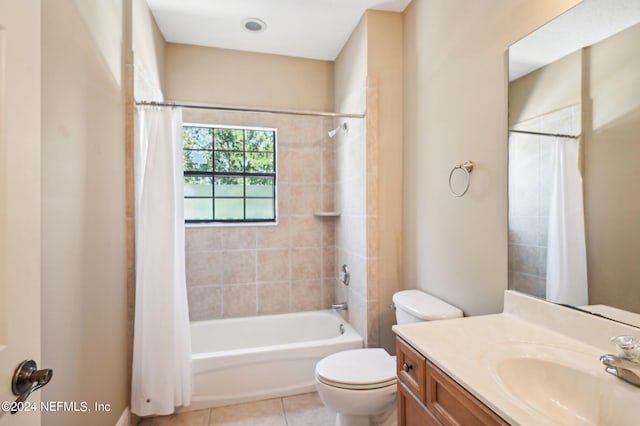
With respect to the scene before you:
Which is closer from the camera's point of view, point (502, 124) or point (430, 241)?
point (502, 124)

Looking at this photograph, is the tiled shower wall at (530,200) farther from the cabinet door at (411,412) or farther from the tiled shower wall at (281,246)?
the tiled shower wall at (281,246)

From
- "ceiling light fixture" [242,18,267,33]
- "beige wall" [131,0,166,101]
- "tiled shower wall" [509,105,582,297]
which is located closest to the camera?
"tiled shower wall" [509,105,582,297]

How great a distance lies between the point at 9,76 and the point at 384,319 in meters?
2.27

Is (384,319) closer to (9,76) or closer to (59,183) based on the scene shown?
(59,183)

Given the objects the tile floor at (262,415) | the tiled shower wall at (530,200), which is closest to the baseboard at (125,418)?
the tile floor at (262,415)

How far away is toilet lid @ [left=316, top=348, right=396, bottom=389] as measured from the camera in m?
1.59

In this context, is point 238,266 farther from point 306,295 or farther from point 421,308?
point 421,308

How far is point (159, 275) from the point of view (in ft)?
6.02

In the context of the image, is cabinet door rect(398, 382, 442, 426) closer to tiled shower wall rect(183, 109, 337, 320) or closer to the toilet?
the toilet

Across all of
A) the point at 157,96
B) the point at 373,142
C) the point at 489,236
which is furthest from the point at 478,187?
the point at 157,96

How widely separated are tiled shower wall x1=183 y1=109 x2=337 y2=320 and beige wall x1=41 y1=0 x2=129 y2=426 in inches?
39.5

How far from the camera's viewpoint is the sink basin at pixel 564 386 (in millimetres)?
774

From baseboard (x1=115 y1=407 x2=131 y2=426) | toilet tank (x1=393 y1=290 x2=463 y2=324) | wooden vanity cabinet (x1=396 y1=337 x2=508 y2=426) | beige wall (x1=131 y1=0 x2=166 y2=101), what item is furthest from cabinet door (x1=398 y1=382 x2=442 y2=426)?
beige wall (x1=131 y1=0 x2=166 y2=101)

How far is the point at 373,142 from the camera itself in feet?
7.30
